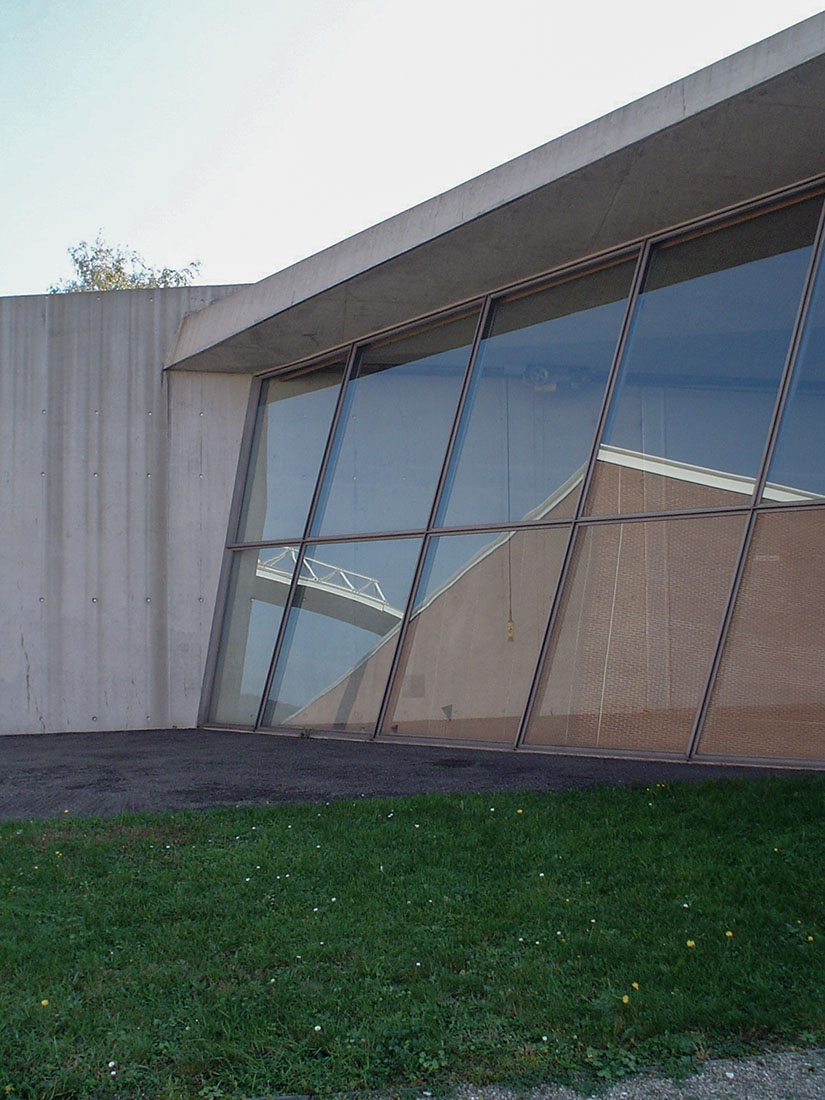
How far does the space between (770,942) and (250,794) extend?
14.8 ft

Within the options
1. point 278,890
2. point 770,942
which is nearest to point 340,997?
point 278,890

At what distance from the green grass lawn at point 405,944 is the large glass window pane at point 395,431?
6.06m

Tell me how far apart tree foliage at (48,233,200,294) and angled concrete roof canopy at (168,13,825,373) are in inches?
1198

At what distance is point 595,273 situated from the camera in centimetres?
1113

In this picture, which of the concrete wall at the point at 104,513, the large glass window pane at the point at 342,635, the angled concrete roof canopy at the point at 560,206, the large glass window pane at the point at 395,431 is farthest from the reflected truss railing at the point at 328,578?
the angled concrete roof canopy at the point at 560,206

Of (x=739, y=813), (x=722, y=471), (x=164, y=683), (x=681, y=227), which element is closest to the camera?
(x=739, y=813)

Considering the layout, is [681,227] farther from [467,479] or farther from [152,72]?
[152,72]

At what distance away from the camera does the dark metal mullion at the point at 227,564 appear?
548 inches

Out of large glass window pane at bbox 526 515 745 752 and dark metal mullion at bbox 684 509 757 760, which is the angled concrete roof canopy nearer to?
large glass window pane at bbox 526 515 745 752

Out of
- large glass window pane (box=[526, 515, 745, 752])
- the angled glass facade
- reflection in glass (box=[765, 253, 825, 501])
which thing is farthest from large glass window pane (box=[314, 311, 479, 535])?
reflection in glass (box=[765, 253, 825, 501])

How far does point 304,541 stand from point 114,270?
3279 cm

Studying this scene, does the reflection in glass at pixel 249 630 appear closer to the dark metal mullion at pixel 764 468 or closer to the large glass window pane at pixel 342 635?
the large glass window pane at pixel 342 635

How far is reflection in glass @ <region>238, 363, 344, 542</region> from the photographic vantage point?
1371cm

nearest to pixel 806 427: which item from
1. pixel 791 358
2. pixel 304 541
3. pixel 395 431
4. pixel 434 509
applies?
pixel 791 358
